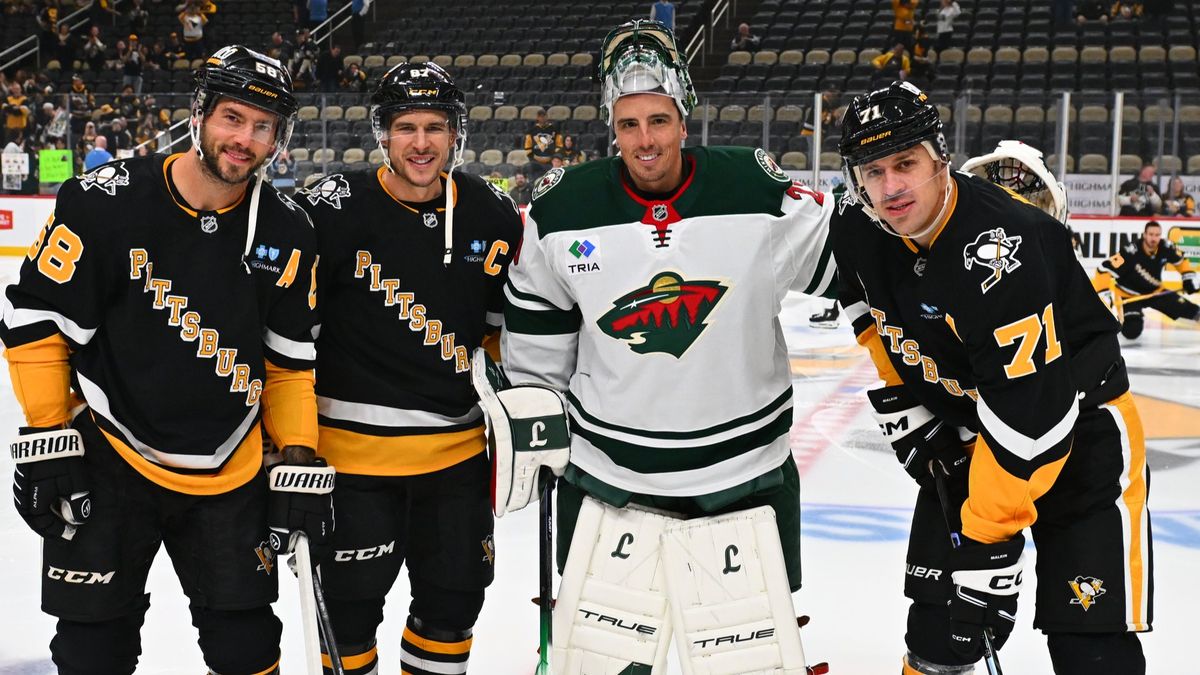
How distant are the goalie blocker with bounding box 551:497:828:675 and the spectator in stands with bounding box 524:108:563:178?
806 centimetres

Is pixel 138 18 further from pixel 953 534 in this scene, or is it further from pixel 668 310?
pixel 953 534

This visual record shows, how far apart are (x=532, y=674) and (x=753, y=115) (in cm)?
790

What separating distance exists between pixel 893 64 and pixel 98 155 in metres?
7.62

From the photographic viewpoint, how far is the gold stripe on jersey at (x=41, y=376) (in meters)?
1.90

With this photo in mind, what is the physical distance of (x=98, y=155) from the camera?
986 centimetres

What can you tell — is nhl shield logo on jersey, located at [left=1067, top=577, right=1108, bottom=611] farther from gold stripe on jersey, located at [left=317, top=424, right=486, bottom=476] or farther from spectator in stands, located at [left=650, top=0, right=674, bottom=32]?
spectator in stands, located at [left=650, top=0, right=674, bottom=32]

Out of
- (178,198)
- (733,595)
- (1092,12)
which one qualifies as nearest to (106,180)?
(178,198)

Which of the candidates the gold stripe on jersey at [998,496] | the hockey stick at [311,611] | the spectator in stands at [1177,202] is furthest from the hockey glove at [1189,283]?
the hockey stick at [311,611]

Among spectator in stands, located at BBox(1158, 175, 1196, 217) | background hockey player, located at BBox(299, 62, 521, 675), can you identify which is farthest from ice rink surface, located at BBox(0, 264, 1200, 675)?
spectator in stands, located at BBox(1158, 175, 1196, 217)

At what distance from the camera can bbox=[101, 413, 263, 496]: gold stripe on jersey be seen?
6.36 feet

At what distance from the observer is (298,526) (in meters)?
2.01

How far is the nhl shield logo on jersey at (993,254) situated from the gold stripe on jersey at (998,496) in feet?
0.87

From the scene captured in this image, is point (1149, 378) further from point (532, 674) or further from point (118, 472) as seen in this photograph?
point (118, 472)

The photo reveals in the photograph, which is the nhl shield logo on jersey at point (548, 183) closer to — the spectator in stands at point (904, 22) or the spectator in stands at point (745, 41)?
the spectator in stands at point (904, 22)
